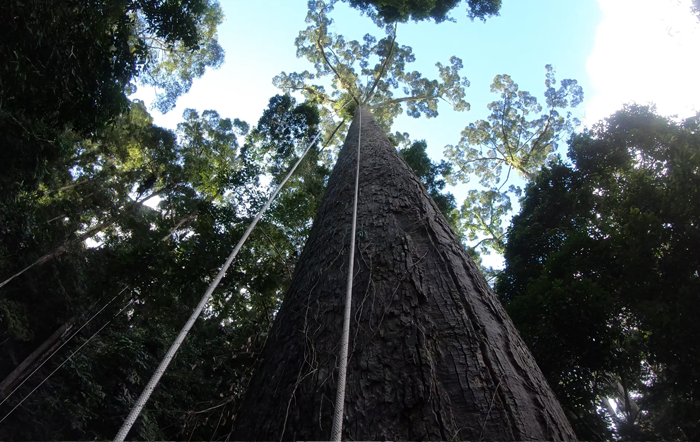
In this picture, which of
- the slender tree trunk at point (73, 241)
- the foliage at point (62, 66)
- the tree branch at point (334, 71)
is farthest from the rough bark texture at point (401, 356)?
the tree branch at point (334, 71)

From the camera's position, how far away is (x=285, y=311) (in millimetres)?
1755

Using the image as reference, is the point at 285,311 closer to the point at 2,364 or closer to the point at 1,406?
the point at 1,406

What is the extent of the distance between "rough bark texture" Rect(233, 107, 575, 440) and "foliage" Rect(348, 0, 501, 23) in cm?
828

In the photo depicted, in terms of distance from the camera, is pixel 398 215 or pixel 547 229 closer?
pixel 398 215

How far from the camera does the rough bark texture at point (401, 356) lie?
102 cm

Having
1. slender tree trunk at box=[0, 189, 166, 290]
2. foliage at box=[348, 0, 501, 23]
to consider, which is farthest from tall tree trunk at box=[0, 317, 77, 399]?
foliage at box=[348, 0, 501, 23]

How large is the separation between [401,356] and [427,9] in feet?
30.7

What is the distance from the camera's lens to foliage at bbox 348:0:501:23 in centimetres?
864

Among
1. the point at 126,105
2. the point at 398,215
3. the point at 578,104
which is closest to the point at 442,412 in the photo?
the point at 398,215

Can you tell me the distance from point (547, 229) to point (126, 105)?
7.32 meters

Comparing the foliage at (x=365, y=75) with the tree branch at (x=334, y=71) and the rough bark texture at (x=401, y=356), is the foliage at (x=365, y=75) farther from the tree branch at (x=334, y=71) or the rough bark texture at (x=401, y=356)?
the rough bark texture at (x=401, y=356)

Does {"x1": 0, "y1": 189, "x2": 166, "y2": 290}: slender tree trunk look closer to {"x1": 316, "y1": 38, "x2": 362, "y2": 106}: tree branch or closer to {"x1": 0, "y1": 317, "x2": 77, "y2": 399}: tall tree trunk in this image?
{"x1": 0, "y1": 317, "x2": 77, "y2": 399}: tall tree trunk

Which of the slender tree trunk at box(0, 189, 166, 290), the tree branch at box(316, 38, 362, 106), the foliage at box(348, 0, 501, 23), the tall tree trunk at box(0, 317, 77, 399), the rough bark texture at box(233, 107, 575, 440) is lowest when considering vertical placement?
the rough bark texture at box(233, 107, 575, 440)

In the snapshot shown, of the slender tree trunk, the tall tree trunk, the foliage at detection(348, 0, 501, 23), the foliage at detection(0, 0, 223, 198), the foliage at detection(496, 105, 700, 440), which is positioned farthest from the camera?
the foliage at detection(348, 0, 501, 23)
